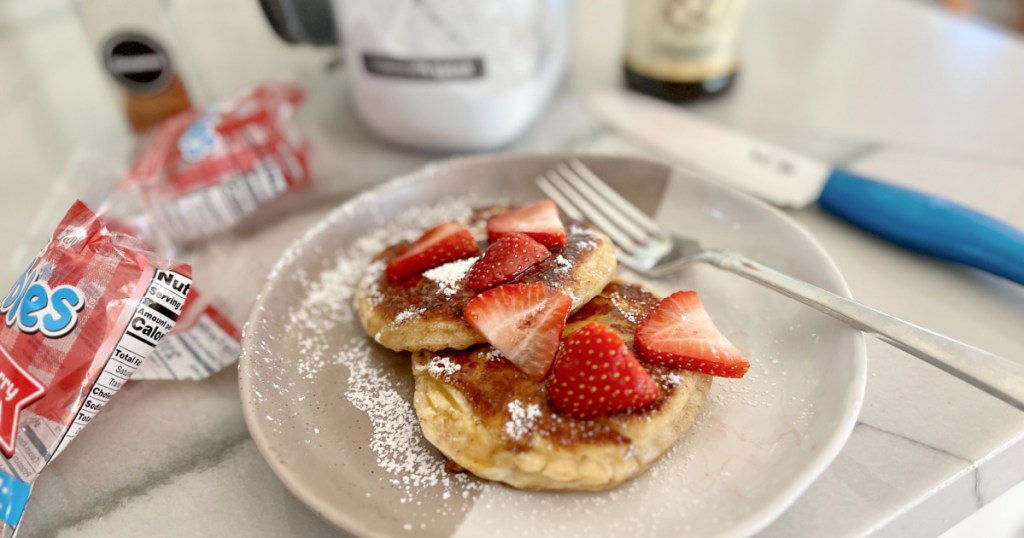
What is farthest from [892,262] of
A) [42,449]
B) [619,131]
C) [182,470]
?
[42,449]

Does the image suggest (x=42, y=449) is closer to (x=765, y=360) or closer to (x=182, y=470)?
(x=182, y=470)

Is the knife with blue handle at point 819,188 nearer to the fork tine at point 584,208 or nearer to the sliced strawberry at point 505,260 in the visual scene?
the fork tine at point 584,208

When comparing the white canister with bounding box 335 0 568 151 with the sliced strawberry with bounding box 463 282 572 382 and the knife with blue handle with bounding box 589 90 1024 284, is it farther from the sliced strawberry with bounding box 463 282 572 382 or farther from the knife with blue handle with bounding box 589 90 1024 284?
the sliced strawberry with bounding box 463 282 572 382

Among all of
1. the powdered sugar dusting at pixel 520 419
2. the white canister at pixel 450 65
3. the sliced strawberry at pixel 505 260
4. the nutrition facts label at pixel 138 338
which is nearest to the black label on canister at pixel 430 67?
the white canister at pixel 450 65

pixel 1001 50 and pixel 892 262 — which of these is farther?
pixel 1001 50

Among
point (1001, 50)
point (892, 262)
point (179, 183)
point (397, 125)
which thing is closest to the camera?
point (892, 262)

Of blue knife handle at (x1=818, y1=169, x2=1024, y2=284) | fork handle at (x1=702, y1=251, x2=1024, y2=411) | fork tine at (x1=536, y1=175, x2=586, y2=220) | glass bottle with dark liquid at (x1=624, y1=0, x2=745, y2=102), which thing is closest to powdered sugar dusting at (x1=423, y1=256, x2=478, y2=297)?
fork tine at (x1=536, y1=175, x2=586, y2=220)

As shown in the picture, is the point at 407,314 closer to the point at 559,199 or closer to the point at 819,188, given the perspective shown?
the point at 559,199
